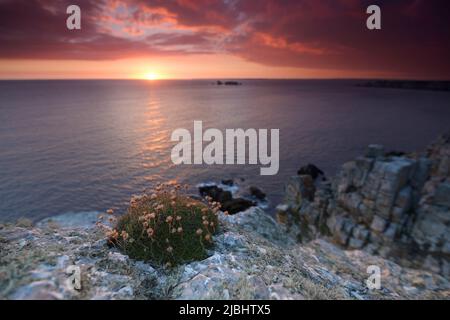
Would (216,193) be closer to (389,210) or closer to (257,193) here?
Result: (257,193)

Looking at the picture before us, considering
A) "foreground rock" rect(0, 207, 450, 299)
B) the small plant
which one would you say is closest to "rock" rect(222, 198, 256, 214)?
"foreground rock" rect(0, 207, 450, 299)

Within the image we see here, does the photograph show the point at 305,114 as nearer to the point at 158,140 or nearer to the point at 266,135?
the point at 266,135

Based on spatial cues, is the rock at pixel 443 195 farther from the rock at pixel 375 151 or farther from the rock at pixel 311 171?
the rock at pixel 311 171

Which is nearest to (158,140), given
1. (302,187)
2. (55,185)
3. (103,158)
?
(103,158)

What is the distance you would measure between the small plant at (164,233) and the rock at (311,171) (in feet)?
166

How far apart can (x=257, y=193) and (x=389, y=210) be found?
73.3 feet

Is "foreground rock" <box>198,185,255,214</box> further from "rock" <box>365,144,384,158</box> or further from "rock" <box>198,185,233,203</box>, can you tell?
"rock" <box>365,144,384,158</box>

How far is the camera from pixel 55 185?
149 ft

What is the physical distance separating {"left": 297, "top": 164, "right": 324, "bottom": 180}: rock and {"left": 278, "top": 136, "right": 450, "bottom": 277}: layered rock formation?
18.0m

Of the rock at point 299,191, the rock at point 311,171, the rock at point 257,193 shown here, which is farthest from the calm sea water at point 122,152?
the rock at point 299,191

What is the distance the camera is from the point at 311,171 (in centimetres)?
5553

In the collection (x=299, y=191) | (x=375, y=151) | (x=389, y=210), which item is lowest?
(x=299, y=191)

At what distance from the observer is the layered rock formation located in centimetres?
2531

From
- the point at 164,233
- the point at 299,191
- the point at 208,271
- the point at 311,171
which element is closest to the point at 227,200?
the point at 299,191
